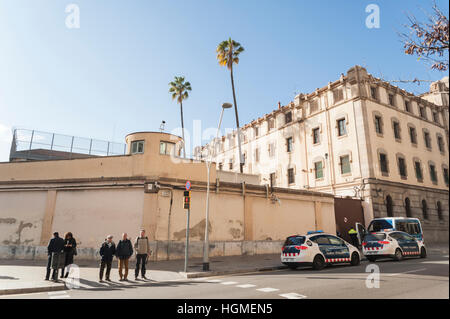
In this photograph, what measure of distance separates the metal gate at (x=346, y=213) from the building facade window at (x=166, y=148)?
47.8 ft

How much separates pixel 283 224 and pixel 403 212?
13.4 m

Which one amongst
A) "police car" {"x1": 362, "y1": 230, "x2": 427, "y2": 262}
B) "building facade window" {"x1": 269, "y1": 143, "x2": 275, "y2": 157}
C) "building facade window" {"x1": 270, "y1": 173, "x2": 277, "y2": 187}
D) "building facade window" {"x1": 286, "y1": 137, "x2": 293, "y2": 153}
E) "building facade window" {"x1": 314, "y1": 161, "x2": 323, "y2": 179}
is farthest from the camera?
"building facade window" {"x1": 269, "y1": 143, "x2": 275, "y2": 157}

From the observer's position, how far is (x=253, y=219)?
19.5 metres

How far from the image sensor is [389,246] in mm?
15070

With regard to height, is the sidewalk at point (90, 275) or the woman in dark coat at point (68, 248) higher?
the woman in dark coat at point (68, 248)

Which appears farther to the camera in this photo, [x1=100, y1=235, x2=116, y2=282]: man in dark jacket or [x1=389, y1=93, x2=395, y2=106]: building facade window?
[x1=389, y1=93, x2=395, y2=106]: building facade window

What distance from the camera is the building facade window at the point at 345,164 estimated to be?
26.7 m

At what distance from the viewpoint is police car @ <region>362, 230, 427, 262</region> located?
594 inches

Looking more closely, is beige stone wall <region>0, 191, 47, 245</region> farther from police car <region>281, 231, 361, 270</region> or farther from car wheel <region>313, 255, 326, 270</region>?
car wheel <region>313, 255, 326, 270</region>

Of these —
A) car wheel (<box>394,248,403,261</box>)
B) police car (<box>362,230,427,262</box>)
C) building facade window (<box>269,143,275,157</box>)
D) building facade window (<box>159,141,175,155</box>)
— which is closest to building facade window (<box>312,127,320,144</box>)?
building facade window (<box>269,143,275,157</box>)

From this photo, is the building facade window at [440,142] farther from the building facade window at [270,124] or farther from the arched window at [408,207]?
the building facade window at [270,124]

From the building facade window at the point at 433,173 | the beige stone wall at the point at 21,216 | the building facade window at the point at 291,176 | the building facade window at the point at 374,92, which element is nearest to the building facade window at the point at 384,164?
the building facade window at the point at 374,92

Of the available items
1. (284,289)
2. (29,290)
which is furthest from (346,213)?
(29,290)
